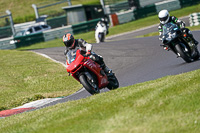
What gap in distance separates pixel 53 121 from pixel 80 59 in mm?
2885

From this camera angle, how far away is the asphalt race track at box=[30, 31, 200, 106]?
12.1 m

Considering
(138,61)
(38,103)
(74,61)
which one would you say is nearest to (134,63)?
(138,61)

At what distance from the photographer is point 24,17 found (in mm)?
51688

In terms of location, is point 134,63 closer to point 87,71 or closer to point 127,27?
point 87,71

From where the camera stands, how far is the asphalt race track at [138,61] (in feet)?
39.6

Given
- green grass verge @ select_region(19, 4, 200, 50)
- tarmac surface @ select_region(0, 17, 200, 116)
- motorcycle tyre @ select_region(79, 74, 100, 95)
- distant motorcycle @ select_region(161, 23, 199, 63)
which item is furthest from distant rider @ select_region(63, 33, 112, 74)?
green grass verge @ select_region(19, 4, 200, 50)

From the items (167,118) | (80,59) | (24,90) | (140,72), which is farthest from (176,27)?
(167,118)

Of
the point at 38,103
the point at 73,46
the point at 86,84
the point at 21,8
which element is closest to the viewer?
the point at 86,84

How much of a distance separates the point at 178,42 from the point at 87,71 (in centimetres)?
384

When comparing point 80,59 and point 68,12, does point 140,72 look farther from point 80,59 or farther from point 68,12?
point 68,12

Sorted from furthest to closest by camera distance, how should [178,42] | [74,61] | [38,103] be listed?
[178,42] < [38,103] < [74,61]

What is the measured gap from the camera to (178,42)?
12531 mm

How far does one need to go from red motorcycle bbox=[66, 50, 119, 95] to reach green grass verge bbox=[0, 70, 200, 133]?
1508mm

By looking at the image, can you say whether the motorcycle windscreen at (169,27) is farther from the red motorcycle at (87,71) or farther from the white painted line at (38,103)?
the white painted line at (38,103)
